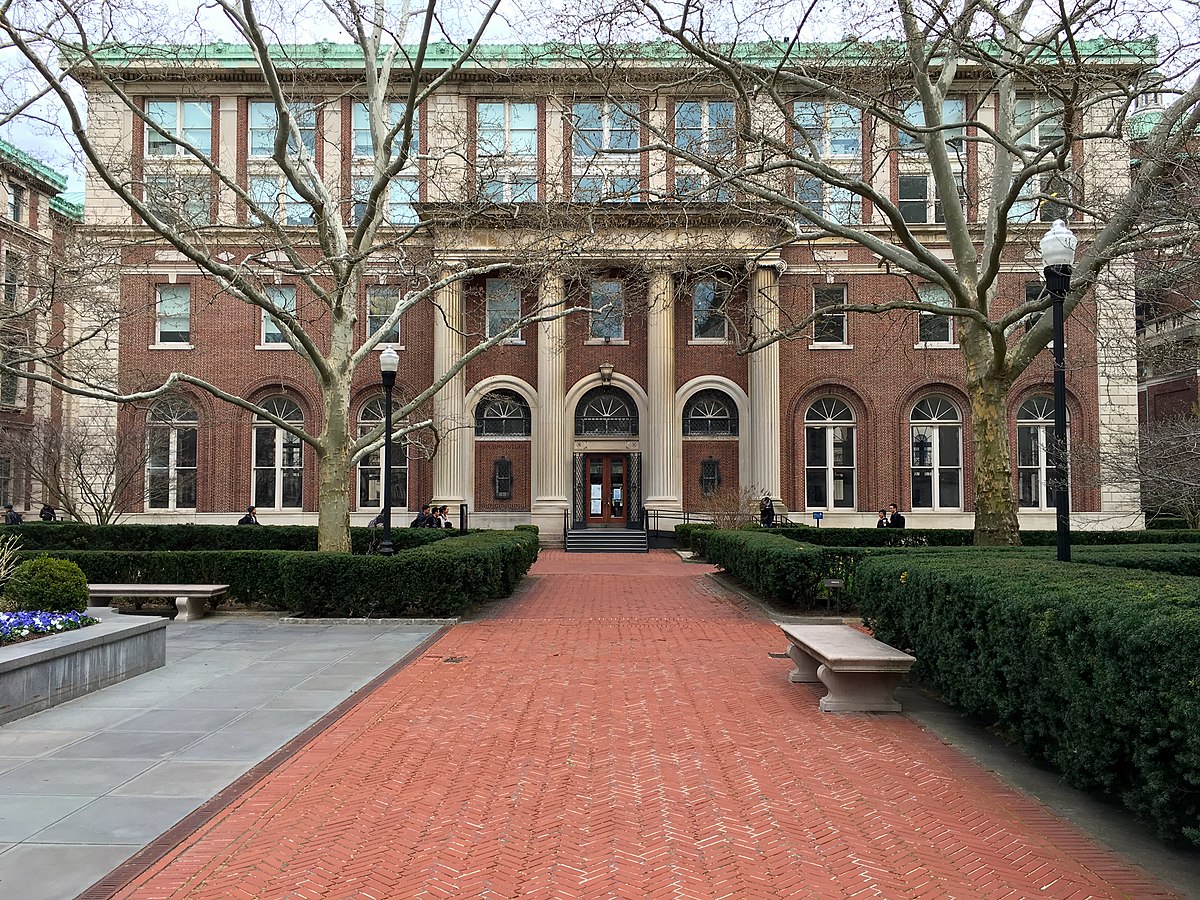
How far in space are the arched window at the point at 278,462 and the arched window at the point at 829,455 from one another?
739 inches

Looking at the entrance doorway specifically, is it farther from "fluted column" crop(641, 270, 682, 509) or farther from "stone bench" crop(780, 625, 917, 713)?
"stone bench" crop(780, 625, 917, 713)

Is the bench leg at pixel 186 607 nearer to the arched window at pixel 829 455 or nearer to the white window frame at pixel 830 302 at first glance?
the arched window at pixel 829 455

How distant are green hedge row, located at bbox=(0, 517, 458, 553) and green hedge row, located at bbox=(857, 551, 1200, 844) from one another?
1430cm

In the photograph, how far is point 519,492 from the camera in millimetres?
33438

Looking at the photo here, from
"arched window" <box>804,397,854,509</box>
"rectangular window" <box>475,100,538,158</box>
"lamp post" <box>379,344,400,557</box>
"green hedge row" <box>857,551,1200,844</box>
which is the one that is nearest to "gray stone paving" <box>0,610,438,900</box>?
"lamp post" <box>379,344,400,557</box>

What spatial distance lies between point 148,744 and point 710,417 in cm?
2830

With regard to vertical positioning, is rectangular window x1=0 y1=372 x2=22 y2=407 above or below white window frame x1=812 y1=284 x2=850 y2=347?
below

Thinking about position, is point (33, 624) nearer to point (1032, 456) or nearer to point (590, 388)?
point (590, 388)

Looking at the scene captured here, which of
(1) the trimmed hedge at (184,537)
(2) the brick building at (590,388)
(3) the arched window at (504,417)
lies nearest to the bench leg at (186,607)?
(1) the trimmed hedge at (184,537)

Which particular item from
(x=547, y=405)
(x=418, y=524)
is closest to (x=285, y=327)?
(x=418, y=524)

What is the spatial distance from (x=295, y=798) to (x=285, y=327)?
35.4 feet

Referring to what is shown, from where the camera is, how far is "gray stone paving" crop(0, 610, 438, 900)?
15.4 ft

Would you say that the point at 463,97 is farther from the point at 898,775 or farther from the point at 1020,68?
the point at 898,775

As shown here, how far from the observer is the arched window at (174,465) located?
107 feet
